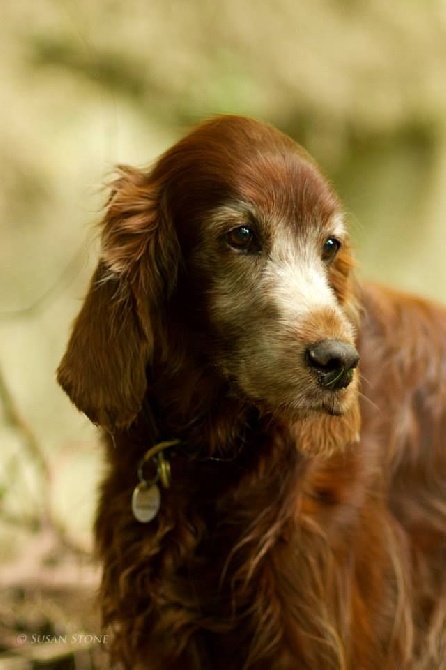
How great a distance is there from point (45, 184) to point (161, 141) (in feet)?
2.47

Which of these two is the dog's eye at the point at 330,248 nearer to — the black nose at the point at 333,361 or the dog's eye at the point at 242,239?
the dog's eye at the point at 242,239

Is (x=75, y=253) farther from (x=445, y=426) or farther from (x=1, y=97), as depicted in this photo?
(x=445, y=426)

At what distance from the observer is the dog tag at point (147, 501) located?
2609 mm

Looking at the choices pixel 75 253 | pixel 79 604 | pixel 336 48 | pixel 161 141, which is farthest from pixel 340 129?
pixel 79 604

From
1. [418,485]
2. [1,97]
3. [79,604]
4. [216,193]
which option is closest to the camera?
[216,193]

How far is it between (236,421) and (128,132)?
3.10 metres

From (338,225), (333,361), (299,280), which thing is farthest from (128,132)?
(333,361)

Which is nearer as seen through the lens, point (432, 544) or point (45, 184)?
point (432, 544)

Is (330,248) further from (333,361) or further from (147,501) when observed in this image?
(147,501)

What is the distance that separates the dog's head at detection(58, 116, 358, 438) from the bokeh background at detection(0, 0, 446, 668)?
68.1 inches

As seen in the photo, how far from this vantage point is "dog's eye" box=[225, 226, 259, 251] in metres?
2.42

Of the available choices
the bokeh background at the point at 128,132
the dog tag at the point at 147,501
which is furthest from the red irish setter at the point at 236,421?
the bokeh background at the point at 128,132

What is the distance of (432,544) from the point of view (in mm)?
2965

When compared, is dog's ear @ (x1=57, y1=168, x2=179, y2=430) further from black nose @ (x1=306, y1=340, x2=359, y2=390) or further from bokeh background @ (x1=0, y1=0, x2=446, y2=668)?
bokeh background @ (x1=0, y1=0, x2=446, y2=668)
